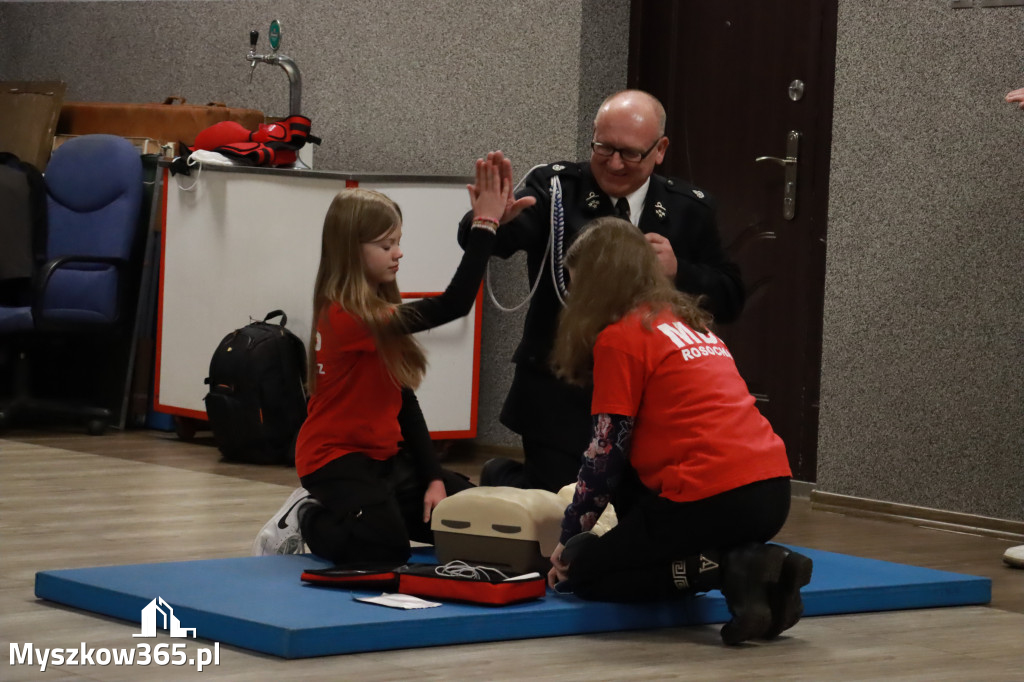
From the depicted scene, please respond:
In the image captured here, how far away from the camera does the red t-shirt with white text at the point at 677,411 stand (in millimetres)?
2766

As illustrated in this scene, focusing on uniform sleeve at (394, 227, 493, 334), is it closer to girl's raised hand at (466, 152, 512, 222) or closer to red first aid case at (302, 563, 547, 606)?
girl's raised hand at (466, 152, 512, 222)

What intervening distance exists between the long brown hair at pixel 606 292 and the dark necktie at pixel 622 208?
0.59 meters

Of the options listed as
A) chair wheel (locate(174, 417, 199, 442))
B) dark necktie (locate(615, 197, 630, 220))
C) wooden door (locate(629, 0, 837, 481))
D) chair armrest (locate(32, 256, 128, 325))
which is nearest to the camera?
dark necktie (locate(615, 197, 630, 220))

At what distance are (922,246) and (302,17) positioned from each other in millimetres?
2814

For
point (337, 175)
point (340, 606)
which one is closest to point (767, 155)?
point (337, 175)

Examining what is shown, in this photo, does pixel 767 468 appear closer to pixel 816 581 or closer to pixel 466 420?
pixel 816 581

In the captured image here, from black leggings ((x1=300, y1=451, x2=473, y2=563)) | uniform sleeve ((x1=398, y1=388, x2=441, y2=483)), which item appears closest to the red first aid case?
black leggings ((x1=300, y1=451, x2=473, y2=563))

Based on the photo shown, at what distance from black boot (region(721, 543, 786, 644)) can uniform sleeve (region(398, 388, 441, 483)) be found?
84 cm

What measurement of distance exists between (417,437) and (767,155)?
2112mm

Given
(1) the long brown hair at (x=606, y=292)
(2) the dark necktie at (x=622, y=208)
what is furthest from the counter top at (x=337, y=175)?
(1) the long brown hair at (x=606, y=292)

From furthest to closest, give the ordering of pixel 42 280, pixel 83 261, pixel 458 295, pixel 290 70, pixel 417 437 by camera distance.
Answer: pixel 290 70 < pixel 83 261 < pixel 42 280 < pixel 417 437 < pixel 458 295

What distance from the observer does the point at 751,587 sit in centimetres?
274

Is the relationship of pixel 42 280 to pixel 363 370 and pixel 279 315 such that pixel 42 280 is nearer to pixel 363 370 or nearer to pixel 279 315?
pixel 279 315

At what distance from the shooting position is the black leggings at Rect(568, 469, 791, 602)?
277 cm
